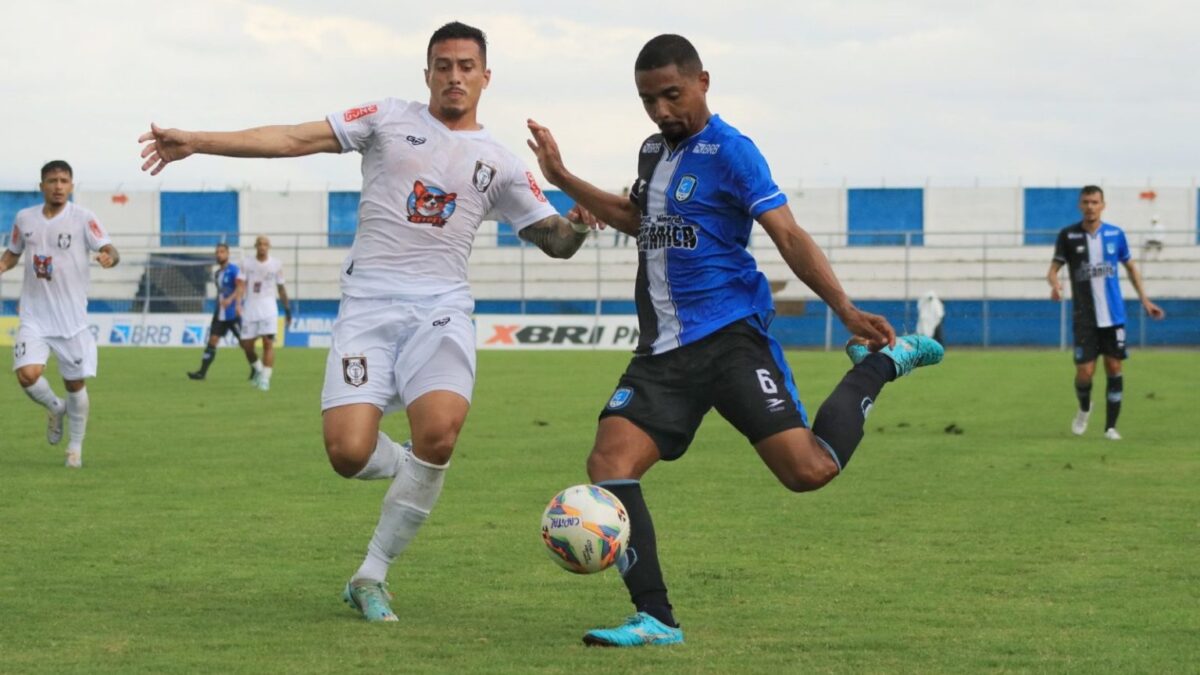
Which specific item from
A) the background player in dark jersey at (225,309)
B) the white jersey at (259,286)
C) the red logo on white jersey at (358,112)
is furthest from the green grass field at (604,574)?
the background player in dark jersey at (225,309)

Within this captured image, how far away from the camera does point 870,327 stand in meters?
6.75

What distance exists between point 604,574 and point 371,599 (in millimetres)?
1633

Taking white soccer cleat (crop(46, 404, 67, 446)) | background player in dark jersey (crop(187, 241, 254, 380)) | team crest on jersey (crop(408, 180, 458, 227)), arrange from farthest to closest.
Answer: background player in dark jersey (crop(187, 241, 254, 380))
white soccer cleat (crop(46, 404, 67, 446))
team crest on jersey (crop(408, 180, 458, 227))

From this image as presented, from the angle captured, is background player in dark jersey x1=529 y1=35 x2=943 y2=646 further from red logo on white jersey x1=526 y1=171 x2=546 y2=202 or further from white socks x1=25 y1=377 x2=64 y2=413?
white socks x1=25 y1=377 x2=64 y2=413

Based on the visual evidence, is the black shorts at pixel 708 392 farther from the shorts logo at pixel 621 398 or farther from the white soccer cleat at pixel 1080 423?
the white soccer cleat at pixel 1080 423

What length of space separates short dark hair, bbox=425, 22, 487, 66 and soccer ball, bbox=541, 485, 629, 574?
2188 millimetres

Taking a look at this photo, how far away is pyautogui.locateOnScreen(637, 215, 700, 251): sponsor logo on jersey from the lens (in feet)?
22.2

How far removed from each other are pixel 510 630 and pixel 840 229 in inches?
2164

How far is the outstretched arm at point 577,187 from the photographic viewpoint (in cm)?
720

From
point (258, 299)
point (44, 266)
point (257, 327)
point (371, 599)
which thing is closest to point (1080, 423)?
point (44, 266)

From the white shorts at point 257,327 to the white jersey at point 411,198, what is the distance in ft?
65.2

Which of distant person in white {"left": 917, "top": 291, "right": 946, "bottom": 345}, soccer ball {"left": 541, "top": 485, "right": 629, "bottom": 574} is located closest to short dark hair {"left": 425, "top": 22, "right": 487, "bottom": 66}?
soccer ball {"left": 541, "top": 485, "right": 629, "bottom": 574}

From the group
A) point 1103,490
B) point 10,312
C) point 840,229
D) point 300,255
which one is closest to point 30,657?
point 1103,490

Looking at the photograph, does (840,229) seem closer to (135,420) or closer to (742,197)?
(135,420)
